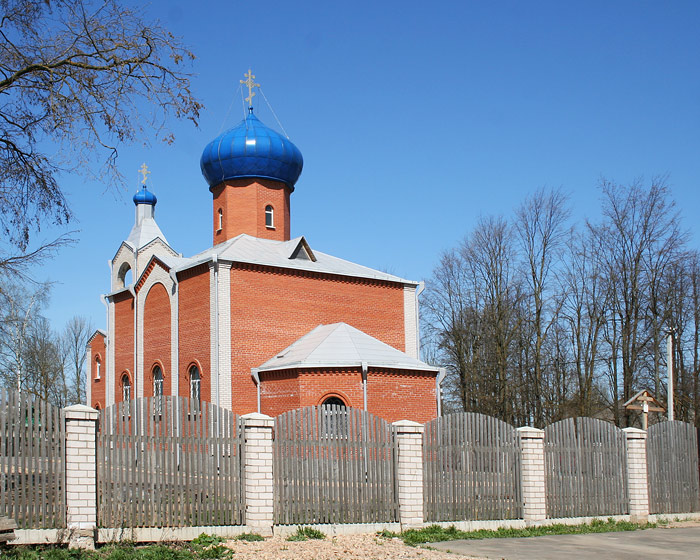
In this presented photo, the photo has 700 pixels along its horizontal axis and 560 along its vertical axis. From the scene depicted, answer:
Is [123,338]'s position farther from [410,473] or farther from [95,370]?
[410,473]

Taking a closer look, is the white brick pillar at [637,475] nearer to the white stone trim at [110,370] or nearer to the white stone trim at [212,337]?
the white stone trim at [212,337]

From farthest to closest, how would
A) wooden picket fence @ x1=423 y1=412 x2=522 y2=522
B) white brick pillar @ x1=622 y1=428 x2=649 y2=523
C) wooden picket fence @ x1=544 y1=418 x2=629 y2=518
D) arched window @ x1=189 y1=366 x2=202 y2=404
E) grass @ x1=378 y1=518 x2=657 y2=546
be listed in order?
arched window @ x1=189 y1=366 x2=202 y2=404, white brick pillar @ x1=622 y1=428 x2=649 y2=523, wooden picket fence @ x1=544 y1=418 x2=629 y2=518, wooden picket fence @ x1=423 y1=412 x2=522 y2=522, grass @ x1=378 y1=518 x2=657 y2=546

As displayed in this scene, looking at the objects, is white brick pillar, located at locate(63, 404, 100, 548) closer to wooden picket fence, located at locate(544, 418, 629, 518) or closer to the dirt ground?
the dirt ground

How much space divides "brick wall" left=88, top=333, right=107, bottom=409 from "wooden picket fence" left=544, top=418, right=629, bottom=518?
1775cm

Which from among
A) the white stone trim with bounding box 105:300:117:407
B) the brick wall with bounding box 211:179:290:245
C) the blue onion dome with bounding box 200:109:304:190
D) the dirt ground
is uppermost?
the blue onion dome with bounding box 200:109:304:190

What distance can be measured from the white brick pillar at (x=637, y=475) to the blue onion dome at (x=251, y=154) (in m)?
14.1

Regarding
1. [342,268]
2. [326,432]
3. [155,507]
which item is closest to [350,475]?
[326,432]

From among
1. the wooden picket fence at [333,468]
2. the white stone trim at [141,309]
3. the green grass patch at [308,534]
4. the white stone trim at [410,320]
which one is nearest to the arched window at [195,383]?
the white stone trim at [141,309]

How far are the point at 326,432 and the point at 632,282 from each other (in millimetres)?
19482

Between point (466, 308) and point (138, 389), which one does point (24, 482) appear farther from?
point (466, 308)

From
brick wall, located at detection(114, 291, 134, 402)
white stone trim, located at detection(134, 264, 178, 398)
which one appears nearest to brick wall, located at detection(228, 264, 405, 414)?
white stone trim, located at detection(134, 264, 178, 398)

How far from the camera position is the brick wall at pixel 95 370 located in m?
26.6

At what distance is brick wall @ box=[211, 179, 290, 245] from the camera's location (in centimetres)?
2397

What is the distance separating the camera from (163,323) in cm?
2236
